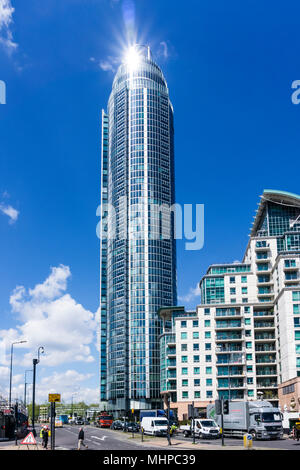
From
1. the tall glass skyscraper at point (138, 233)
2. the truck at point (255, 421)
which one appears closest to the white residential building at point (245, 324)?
the tall glass skyscraper at point (138, 233)

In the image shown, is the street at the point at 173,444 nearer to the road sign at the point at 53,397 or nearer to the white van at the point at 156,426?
the white van at the point at 156,426

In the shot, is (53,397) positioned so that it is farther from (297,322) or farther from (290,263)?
(290,263)

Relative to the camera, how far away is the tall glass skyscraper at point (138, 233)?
155m

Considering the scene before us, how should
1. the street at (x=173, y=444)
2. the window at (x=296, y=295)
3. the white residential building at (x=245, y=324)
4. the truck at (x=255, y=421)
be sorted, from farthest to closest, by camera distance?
the white residential building at (x=245, y=324)
the window at (x=296, y=295)
the truck at (x=255, y=421)
the street at (x=173, y=444)

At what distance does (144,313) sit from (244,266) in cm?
4517

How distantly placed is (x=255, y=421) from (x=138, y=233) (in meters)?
114

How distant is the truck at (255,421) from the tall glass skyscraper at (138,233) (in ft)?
326

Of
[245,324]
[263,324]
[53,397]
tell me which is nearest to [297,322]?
[263,324]

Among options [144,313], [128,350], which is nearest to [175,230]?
[144,313]

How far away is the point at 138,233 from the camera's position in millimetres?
162250

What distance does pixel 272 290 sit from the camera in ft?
380

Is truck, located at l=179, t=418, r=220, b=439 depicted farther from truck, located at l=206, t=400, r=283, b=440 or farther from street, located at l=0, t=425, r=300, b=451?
truck, located at l=206, t=400, r=283, b=440

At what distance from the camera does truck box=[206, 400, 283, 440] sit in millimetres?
49375
